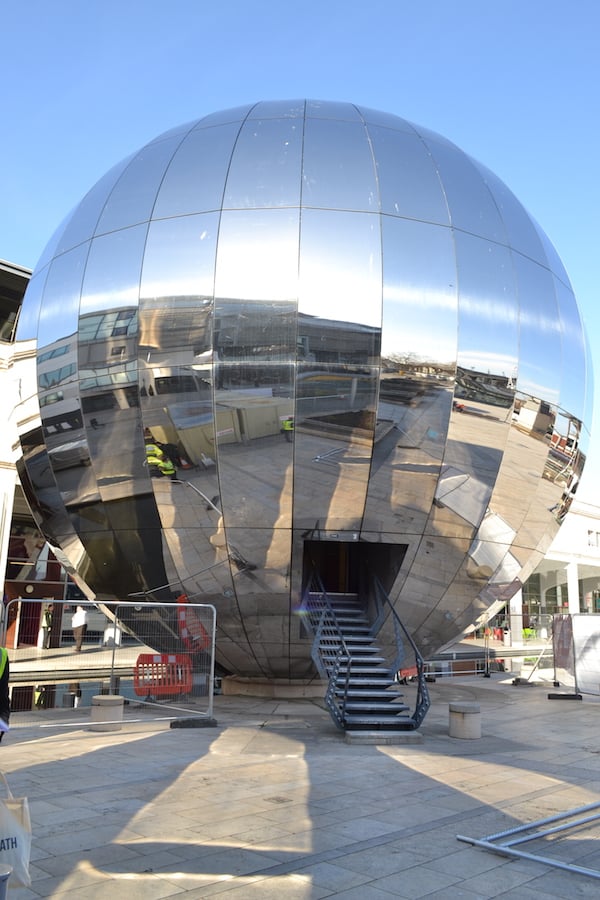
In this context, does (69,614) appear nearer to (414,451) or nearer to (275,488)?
(275,488)

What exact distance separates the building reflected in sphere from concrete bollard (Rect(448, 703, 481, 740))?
1387mm

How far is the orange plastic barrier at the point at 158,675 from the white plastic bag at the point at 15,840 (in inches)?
307

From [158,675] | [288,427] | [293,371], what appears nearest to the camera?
[293,371]

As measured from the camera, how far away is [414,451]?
9039 millimetres

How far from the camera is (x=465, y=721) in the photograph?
30.8 feet

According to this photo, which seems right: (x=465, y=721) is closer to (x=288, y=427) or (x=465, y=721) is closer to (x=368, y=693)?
(x=368, y=693)

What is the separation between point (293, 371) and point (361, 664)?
155 inches

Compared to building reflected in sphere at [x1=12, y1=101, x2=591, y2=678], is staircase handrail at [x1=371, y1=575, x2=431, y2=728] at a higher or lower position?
lower

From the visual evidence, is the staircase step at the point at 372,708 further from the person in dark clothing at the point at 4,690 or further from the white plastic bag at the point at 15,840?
the white plastic bag at the point at 15,840

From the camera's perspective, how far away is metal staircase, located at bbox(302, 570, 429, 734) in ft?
30.0

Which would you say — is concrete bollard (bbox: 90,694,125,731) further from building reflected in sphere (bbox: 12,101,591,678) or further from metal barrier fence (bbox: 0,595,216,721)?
building reflected in sphere (bbox: 12,101,591,678)

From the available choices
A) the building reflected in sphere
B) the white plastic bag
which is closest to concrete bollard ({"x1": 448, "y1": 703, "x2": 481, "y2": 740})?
the building reflected in sphere

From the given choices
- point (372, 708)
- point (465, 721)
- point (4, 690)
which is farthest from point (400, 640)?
point (4, 690)

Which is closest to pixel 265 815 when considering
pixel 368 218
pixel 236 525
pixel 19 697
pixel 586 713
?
pixel 236 525
